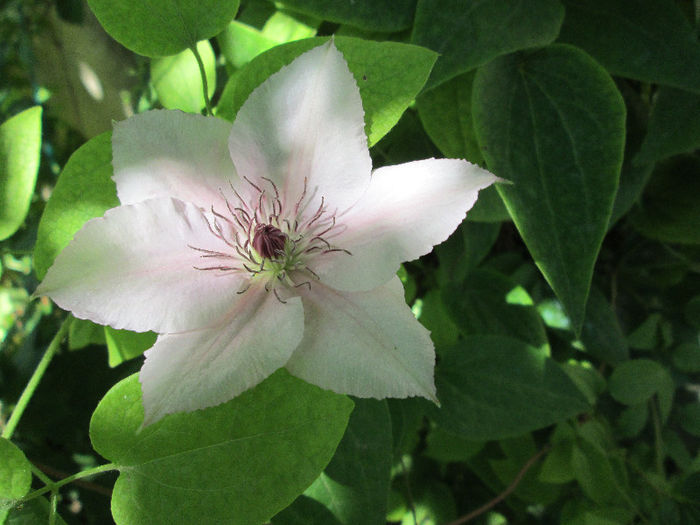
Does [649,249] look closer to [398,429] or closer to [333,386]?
[398,429]

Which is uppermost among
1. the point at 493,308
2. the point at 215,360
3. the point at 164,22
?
the point at 164,22

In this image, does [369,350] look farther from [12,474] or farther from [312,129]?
[12,474]

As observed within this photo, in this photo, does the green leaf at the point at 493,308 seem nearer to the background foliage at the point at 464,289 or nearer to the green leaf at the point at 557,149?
the background foliage at the point at 464,289

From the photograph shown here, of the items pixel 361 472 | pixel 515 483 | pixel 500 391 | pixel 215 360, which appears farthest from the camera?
pixel 515 483

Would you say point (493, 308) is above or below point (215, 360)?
below

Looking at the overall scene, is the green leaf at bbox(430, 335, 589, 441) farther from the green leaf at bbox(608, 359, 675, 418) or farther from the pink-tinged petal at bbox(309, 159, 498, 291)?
the pink-tinged petal at bbox(309, 159, 498, 291)

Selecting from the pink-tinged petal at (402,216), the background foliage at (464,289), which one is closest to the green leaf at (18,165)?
the background foliage at (464,289)

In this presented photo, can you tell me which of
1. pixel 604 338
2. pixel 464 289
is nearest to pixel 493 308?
pixel 464 289
